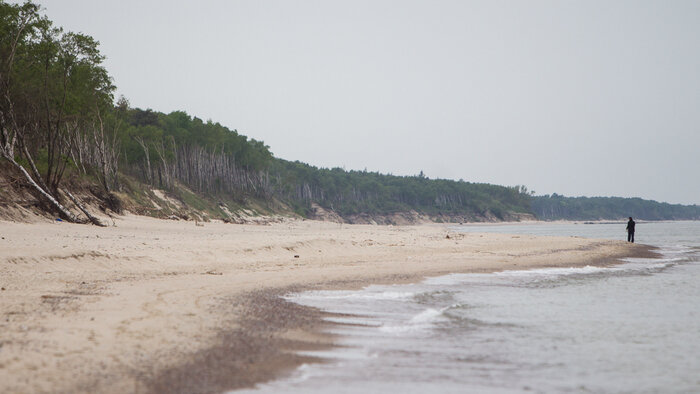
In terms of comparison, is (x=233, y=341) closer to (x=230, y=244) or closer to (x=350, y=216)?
(x=230, y=244)

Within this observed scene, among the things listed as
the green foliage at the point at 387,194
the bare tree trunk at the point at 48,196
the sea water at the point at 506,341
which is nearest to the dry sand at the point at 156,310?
the sea water at the point at 506,341

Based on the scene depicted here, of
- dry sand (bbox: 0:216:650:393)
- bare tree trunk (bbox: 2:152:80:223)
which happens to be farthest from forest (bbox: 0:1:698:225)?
dry sand (bbox: 0:216:650:393)

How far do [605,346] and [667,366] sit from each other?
86 centimetres

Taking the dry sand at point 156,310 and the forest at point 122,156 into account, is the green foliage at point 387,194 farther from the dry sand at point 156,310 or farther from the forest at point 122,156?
the dry sand at point 156,310

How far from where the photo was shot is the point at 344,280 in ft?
40.1

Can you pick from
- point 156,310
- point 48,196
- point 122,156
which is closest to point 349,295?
point 156,310

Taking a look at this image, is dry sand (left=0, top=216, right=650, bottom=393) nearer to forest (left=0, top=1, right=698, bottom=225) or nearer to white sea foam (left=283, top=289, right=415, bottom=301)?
white sea foam (left=283, top=289, right=415, bottom=301)

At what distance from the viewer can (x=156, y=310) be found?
23.8ft

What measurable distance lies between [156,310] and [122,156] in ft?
182

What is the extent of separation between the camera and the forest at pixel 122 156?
24188mm

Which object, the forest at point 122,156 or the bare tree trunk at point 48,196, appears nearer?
the bare tree trunk at point 48,196

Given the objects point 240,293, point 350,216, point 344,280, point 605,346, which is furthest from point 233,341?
point 350,216

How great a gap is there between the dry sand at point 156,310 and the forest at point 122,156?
11.2 metres

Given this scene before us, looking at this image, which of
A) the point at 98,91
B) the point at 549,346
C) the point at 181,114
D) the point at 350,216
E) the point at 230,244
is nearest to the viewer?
the point at 549,346
